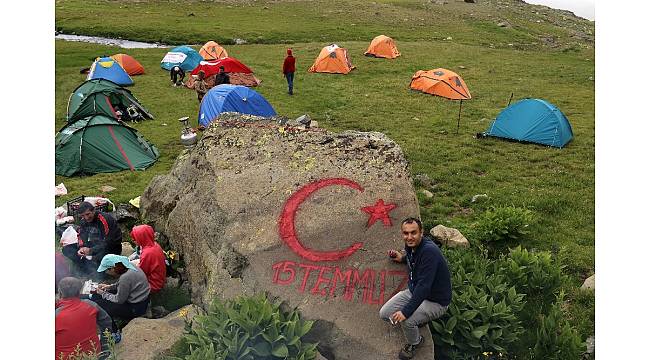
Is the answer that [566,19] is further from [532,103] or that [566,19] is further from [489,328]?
[489,328]

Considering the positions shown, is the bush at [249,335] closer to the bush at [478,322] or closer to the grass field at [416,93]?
the bush at [478,322]

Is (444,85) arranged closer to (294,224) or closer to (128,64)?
(128,64)

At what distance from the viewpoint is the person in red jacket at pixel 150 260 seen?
9.88 metres

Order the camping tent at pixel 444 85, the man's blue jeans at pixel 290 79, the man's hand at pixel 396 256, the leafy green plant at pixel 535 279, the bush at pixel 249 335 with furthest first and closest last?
the man's blue jeans at pixel 290 79 → the camping tent at pixel 444 85 → the leafy green plant at pixel 535 279 → the man's hand at pixel 396 256 → the bush at pixel 249 335

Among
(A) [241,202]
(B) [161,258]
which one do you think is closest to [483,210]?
(A) [241,202]

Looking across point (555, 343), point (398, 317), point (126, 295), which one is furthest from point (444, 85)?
point (398, 317)

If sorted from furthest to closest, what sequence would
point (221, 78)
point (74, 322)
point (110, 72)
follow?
point (110, 72), point (221, 78), point (74, 322)

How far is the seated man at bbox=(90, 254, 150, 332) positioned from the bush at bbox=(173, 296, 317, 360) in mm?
2230

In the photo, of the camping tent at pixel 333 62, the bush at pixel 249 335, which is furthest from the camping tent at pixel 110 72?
the bush at pixel 249 335

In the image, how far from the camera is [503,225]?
1230 centimetres

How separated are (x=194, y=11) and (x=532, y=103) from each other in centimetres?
4869

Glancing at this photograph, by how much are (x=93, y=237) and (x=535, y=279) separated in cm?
868

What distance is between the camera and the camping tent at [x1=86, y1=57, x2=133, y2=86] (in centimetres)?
2961

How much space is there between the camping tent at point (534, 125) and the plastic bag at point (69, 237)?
15478 millimetres
